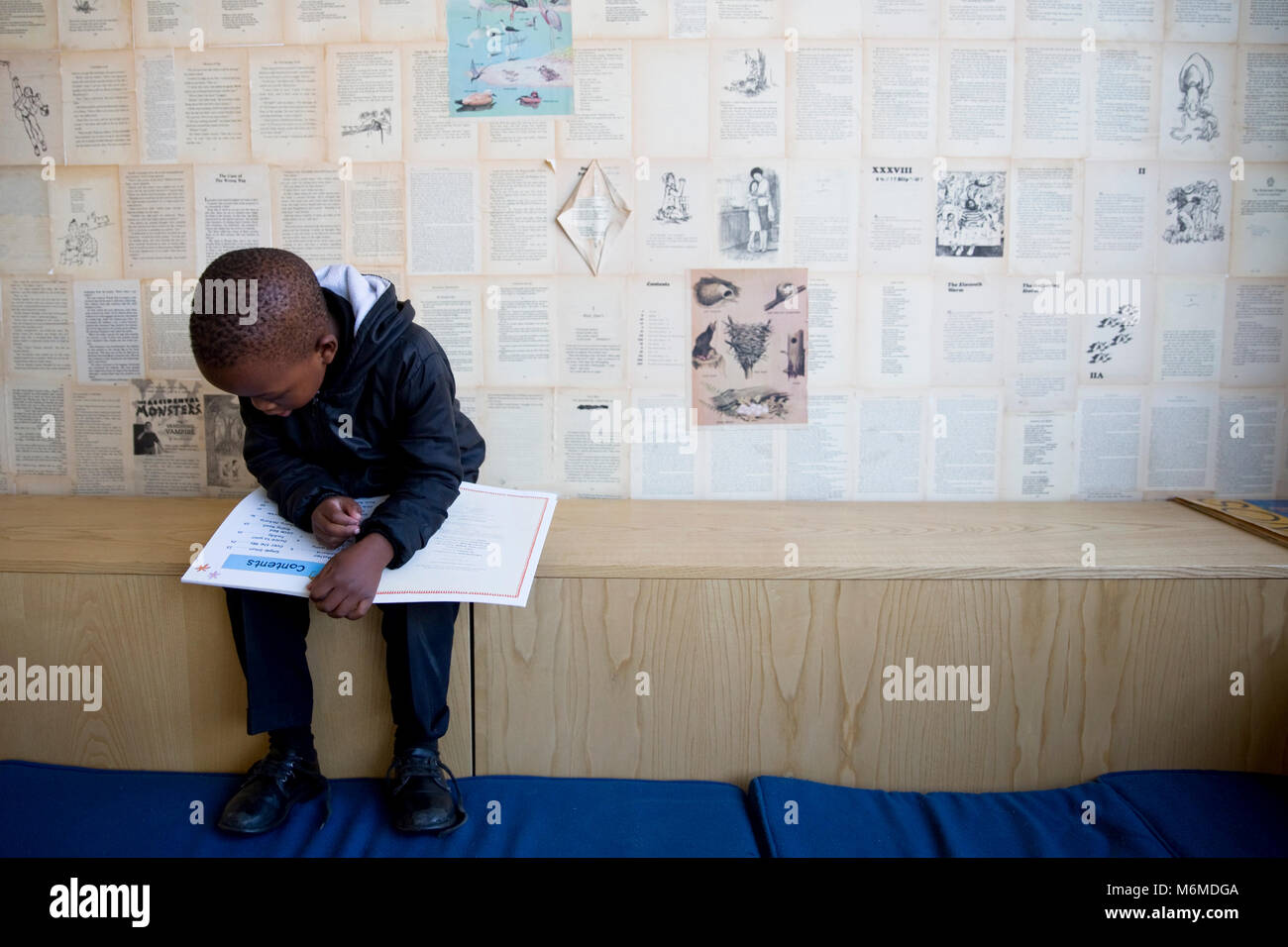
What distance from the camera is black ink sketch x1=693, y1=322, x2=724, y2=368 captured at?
1.48 m

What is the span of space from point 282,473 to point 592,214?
2.35 ft

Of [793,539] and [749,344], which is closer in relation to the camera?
[793,539]

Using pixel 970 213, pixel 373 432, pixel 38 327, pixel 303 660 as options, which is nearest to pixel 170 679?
pixel 303 660

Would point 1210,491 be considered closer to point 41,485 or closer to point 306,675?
point 306,675

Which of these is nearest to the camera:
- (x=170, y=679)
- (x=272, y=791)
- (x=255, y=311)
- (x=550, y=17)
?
(x=255, y=311)

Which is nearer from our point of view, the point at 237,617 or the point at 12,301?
the point at 237,617

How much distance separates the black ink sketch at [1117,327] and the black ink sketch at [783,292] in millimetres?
558

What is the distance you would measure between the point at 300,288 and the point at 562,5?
0.78 meters

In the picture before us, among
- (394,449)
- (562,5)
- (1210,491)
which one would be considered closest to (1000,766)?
(1210,491)

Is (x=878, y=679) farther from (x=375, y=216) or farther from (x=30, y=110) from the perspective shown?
(x=30, y=110)

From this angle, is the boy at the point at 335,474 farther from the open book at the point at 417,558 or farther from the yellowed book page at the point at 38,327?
the yellowed book page at the point at 38,327

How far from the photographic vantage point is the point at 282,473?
3.67 ft

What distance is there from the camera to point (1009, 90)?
1.42 meters

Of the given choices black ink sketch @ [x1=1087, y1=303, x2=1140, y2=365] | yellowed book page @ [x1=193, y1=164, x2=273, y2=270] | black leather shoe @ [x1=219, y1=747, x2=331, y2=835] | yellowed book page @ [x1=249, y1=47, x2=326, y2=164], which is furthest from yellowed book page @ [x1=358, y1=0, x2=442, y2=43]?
black ink sketch @ [x1=1087, y1=303, x2=1140, y2=365]
